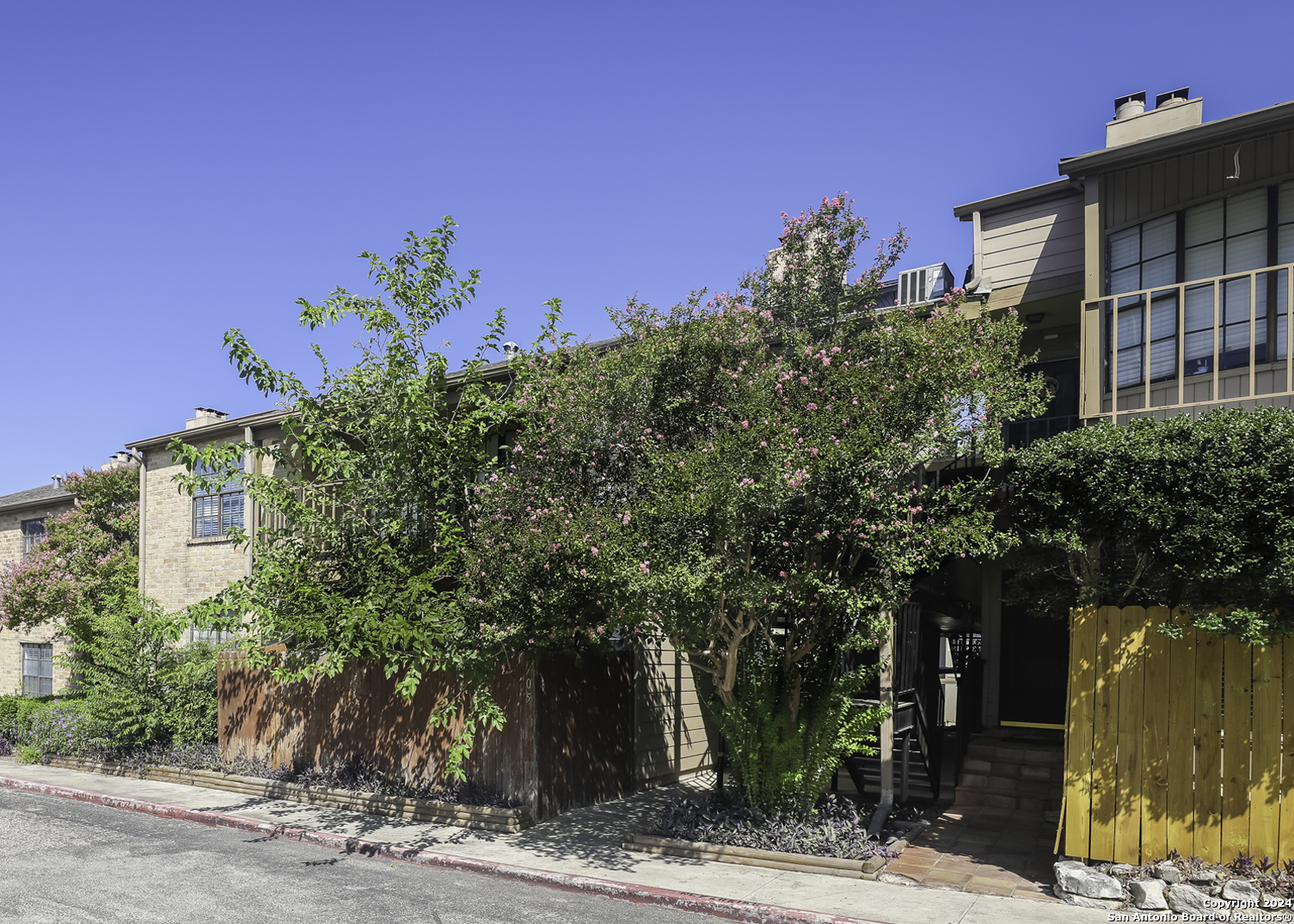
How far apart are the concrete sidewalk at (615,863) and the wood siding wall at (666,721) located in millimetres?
479

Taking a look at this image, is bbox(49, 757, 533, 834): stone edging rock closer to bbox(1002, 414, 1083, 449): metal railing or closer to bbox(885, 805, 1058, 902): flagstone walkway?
bbox(885, 805, 1058, 902): flagstone walkway

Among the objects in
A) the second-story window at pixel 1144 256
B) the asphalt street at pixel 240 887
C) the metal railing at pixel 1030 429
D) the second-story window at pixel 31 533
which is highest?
the second-story window at pixel 1144 256

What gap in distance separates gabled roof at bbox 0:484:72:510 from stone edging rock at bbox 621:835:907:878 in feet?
65.8

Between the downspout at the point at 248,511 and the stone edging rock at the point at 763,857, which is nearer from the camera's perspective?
the stone edging rock at the point at 763,857

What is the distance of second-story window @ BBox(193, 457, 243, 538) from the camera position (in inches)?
750

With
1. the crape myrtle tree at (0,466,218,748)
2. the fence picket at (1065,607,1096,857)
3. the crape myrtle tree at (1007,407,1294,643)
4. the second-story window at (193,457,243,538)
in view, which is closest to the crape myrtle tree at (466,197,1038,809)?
the crape myrtle tree at (1007,407,1294,643)

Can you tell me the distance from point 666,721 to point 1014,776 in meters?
5.26

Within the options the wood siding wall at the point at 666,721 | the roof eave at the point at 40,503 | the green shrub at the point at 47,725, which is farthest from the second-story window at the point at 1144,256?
the roof eave at the point at 40,503

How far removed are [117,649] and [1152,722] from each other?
1466cm

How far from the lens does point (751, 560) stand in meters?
9.05

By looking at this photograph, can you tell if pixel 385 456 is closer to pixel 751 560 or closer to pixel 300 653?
pixel 300 653

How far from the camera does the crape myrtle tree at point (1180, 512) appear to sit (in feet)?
23.2

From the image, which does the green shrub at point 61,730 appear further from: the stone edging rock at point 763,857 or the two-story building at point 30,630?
the stone edging rock at point 763,857

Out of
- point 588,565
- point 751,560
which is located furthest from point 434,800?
point 751,560
